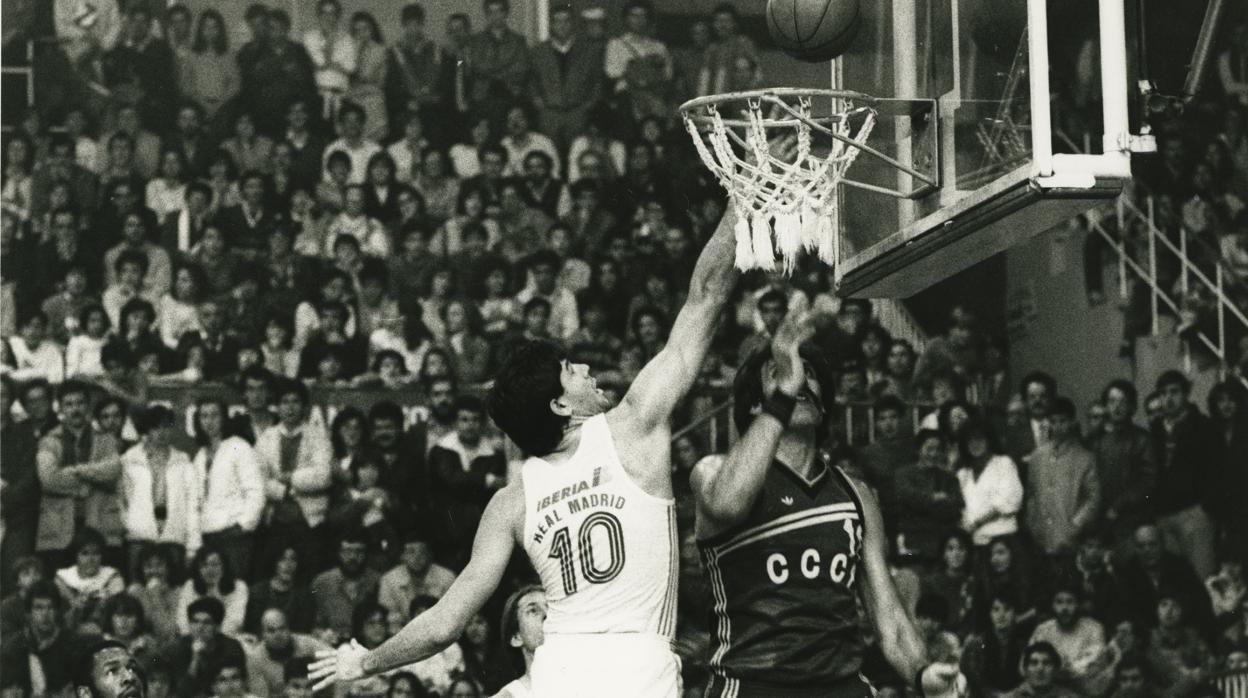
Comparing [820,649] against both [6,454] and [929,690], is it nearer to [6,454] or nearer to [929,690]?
[929,690]

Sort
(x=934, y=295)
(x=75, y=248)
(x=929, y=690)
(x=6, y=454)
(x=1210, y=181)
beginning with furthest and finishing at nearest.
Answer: (x=934, y=295) < (x=1210, y=181) < (x=75, y=248) < (x=6, y=454) < (x=929, y=690)

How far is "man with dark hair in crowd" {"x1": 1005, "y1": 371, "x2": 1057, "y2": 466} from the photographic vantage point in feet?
37.0

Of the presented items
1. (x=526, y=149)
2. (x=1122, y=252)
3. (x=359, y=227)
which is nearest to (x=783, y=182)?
(x=359, y=227)

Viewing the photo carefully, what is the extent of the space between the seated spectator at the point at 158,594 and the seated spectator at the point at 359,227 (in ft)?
8.76

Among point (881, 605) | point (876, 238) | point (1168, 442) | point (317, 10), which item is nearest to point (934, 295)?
point (1168, 442)

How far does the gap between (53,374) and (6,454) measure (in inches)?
26.6

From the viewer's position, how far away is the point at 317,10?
14164 mm

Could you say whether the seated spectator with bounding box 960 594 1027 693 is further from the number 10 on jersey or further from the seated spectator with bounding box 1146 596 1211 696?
the number 10 on jersey

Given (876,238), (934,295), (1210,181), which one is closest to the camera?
(876,238)

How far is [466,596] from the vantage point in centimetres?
544

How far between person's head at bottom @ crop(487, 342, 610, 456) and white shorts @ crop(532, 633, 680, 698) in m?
0.57

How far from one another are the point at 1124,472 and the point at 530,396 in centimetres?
674

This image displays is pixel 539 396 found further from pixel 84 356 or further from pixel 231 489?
pixel 84 356

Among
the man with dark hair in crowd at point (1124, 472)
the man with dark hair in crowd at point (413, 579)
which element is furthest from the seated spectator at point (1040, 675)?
the man with dark hair in crowd at point (413, 579)
